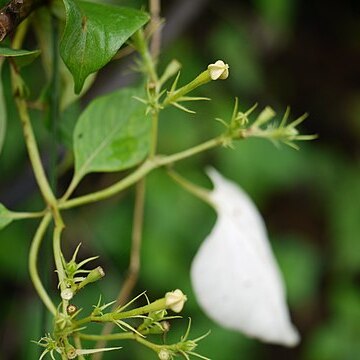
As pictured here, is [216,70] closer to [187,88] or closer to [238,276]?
[187,88]

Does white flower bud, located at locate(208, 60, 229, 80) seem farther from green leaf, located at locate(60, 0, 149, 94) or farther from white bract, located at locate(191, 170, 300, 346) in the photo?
white bract, located at locate(191, 170, 300, 346)

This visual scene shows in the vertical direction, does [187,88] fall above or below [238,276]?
above

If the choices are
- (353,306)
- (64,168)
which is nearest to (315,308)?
(353,306)

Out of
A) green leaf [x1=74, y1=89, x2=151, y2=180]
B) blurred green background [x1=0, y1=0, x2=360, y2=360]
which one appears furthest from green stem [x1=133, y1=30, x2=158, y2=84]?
blurred green background [x1=0, y1=0, x2=360, y2=360]

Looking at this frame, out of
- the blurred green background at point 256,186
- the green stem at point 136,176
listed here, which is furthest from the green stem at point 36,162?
the blurred green background at point 256,186

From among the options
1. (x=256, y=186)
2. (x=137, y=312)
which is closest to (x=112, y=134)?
(x=137, y=312)
